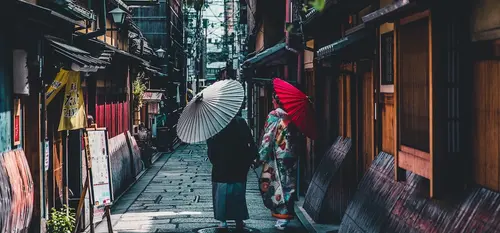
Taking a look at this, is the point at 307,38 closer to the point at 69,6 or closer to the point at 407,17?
the point at 69,6

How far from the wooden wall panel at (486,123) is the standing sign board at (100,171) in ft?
26.4

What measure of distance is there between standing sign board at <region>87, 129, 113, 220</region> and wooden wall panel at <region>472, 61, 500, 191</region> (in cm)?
805

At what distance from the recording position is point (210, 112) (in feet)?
47.7

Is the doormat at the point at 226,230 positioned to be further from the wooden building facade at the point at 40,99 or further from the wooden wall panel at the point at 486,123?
the wooden wall panel at the point at 486,123

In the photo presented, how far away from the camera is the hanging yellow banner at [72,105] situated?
557 inches

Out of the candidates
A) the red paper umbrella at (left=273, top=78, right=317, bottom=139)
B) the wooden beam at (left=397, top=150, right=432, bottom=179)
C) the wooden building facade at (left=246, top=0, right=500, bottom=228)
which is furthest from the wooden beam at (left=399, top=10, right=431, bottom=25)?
the red paper umbrella at (left=273, top=78, right=317, bottom=139)

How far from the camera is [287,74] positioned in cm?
2581

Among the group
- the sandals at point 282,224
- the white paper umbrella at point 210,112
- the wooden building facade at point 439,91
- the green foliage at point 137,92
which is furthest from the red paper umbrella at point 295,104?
the green foliage at point 137,92

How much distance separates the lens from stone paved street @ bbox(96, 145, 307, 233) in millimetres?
16594

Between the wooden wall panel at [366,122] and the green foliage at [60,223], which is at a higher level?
the wooden wall panel at [366,122]

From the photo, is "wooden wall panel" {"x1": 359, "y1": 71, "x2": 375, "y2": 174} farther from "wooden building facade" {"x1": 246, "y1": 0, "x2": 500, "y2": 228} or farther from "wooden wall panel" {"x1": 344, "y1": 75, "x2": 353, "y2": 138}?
"wooden building facade" {"x1": 246, "y1": 0, "x2": 500, "y2": 228}

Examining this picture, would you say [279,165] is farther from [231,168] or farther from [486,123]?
[486,123]

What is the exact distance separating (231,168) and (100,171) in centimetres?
270

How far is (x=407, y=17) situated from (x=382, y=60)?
3065mm
